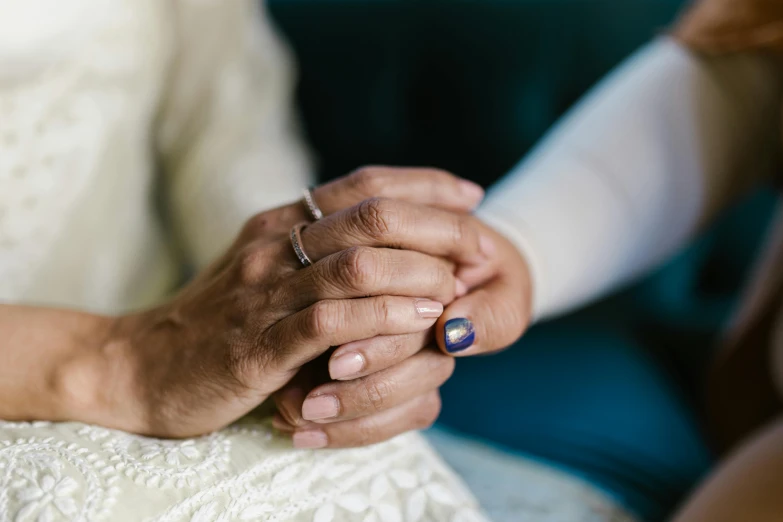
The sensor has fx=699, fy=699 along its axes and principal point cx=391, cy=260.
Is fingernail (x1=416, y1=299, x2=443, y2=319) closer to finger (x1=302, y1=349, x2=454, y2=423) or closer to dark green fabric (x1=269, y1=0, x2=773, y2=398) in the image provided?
finger (x1=302, y1=349, x2=454, y2=423)

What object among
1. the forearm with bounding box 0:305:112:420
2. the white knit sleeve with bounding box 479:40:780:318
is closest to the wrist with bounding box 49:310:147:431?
the forearm with bounding box 0:305:112:420

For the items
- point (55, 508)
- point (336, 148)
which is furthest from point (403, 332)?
point (336, 148)

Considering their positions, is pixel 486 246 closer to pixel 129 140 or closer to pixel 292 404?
pixel 292 404

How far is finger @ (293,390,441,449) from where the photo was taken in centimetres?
51

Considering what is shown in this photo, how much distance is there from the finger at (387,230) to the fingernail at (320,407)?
100mm

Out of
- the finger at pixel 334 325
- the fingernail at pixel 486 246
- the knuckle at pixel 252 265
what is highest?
the knuckle at pixel 252 265

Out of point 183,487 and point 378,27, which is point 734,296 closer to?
point 378,27

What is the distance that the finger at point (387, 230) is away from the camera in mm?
492

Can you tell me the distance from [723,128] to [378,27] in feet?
1.68

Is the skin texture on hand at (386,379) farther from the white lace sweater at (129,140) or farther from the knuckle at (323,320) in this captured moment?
the white lace sweater at (129,140)

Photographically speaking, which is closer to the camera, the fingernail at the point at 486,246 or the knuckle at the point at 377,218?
the knuckle at the point at 377,218

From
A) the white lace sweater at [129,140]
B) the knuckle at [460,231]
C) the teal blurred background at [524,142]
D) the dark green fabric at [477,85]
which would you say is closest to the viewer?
the knuckle at [460,231]

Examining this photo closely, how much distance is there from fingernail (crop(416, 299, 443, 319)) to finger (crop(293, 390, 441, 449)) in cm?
8

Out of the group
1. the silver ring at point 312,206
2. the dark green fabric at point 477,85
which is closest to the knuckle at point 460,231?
the silver ring at point 312,206
